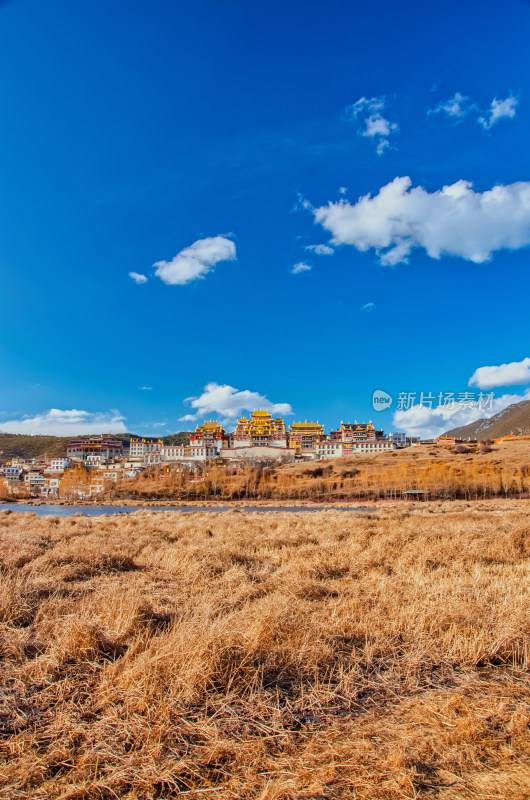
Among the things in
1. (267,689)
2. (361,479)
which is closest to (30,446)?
(361,479)

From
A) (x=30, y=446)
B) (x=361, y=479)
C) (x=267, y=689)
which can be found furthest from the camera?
(x=30, y=446)

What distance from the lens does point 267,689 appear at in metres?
3.64

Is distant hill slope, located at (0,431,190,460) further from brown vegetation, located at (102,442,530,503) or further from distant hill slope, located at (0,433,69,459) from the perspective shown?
brown vegetation, located at (102,442,530,503)

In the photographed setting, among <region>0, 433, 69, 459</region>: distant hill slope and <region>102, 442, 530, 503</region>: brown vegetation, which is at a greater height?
<region>0, 433, 69, 459</region>: distant hill slope

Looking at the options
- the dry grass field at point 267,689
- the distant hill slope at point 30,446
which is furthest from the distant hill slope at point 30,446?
the dry grass field at point 267,689

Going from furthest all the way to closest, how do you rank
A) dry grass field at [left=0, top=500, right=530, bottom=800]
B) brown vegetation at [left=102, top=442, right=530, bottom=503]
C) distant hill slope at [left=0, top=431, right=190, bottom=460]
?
distant hill slope at [left=0, top=431, right=190, bottom=460], brown vegetation at [left=102, top=442, right=530, bottom=503], dry grass field at [left=0, top=500, right=530, bottom=800]

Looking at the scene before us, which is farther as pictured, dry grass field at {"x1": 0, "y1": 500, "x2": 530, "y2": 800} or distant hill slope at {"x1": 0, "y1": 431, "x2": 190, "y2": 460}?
distant hill slope at {"x1": 0, "y1": 431, "x2": 190, "y2": 460}

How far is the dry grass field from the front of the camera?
2508mm

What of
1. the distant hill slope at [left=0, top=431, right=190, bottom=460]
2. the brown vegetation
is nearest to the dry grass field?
the brown vegetation

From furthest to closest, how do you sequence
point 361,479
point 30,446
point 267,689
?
point 30,446
point 361,479
point 267,689

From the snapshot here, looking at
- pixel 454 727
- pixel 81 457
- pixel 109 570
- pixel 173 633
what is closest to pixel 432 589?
pixel 454 727

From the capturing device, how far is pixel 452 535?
11383 mm

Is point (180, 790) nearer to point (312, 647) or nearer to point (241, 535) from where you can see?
point (312, 647)

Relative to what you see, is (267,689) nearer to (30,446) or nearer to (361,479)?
(361,479)
